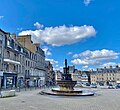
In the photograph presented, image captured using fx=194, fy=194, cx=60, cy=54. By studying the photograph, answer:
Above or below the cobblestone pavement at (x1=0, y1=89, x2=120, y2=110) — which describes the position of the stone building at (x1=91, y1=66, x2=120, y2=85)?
above

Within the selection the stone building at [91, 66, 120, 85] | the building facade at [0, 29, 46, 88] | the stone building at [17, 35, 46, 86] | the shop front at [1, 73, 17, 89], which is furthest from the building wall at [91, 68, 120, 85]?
the shop front at [1, 73, 17, 89]

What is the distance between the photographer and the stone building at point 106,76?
4452 inches

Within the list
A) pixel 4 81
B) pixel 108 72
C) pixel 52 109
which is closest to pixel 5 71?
pixel 4 81

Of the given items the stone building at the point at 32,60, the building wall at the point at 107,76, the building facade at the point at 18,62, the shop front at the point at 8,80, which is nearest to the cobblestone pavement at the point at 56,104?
the shop front at the point at 8,80

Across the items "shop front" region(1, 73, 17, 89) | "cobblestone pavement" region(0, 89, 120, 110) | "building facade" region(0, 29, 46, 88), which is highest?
"building facade" region(0, 29, 46, 88)

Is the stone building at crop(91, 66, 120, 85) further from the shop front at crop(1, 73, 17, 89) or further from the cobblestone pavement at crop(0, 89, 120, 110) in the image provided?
the cobblestone pavement at crop(0, 89, 120, 110)

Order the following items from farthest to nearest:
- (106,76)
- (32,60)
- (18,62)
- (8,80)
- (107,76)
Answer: (106,76) < (107,76) < (32,60) < (18,62) < (8,80)

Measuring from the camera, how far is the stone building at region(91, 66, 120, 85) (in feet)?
371

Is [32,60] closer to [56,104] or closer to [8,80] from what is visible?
[8,80]

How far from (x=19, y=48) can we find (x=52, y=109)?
38.7 metres

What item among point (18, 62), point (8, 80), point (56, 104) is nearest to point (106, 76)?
point (18, 62)

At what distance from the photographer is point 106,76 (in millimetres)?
116000

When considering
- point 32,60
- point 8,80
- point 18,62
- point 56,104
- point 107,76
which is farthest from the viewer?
point 107,76

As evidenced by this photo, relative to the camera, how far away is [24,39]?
6281 centimetres
